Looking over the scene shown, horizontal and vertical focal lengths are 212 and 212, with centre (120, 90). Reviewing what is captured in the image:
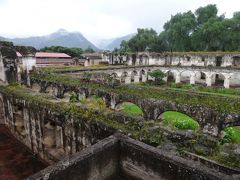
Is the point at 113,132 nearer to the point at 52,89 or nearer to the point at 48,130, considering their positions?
the point at 48,130

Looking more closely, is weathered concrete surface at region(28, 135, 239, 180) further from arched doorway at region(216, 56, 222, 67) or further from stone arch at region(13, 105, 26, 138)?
arched doorway at region(216, 56, 222, 67)

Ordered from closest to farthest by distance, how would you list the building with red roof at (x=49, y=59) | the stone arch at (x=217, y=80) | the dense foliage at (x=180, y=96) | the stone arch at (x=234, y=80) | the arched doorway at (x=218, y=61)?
the dense foliage at (x=180, y=96)
the stone arch at (x=234, y=80)
the arched doorway at (x=218, y=61)
the stone arch at (x=217, y=80)
the building with red roof at (x=49, y=59)

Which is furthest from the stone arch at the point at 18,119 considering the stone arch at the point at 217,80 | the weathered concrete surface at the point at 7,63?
the stone arch at the point at 217,80

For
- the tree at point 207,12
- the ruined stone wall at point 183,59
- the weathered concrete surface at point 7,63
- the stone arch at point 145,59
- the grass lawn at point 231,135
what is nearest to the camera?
the grass lawn at point 231,135

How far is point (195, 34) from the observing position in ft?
124

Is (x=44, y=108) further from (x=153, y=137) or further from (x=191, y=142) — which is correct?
(x=191, y=142)

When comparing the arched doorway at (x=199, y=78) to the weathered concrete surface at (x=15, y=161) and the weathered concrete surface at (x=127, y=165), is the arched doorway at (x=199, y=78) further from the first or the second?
the weathered concrete surface at (x=127, y=165)

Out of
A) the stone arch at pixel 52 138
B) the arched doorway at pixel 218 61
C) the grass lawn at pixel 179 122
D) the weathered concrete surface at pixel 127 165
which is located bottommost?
the grass lawn at pixel 179 122

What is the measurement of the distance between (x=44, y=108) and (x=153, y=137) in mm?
3943

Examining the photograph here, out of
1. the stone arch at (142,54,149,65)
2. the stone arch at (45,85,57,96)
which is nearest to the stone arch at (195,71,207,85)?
the stone arch at (142,54,149,65)

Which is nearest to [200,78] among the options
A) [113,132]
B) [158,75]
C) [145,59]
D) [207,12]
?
[158,75]

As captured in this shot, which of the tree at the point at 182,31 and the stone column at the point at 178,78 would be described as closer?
the stone column at the point at 178,78

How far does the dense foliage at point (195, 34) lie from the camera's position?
34.1m

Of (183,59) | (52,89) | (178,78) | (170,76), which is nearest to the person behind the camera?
(52,89)
